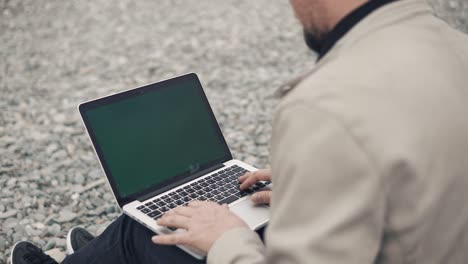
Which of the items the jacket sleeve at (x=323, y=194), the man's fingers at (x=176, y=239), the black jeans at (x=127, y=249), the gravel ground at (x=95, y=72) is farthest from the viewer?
the gravel ground at (x=95, y=72)

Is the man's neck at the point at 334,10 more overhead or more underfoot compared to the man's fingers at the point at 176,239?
more overhead

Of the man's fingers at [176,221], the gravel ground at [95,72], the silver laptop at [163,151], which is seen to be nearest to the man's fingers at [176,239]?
the man's fingers at [176,221]

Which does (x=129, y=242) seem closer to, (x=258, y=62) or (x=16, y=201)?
(x=16, y=201)

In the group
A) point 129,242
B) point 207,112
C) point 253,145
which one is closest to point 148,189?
point 129,242

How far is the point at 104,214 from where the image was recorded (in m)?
3.48

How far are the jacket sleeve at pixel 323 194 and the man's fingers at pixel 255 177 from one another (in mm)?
799

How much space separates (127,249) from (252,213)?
46 centimetres

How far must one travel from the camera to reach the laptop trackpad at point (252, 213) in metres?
1.92

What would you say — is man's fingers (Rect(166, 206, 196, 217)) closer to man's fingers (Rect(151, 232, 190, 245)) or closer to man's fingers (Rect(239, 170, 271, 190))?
man's fingers (Rect(151, 232, 190, 245))

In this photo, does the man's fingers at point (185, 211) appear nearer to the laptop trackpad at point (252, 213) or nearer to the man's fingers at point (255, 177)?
the laptop trackpad at point (252, 213)

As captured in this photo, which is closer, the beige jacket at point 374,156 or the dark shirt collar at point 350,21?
the beige jacket at point 374,156

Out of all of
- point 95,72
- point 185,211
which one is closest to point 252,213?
point 185,211

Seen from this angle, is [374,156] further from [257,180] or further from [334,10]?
[257,180]

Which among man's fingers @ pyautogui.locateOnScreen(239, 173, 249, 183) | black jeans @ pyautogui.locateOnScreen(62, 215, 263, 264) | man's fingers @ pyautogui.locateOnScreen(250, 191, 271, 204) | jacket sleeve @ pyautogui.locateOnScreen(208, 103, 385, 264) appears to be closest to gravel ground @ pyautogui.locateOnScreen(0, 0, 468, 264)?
black jeans @ pyautogui.locateOnScreen(62, 215, 263, 264)
